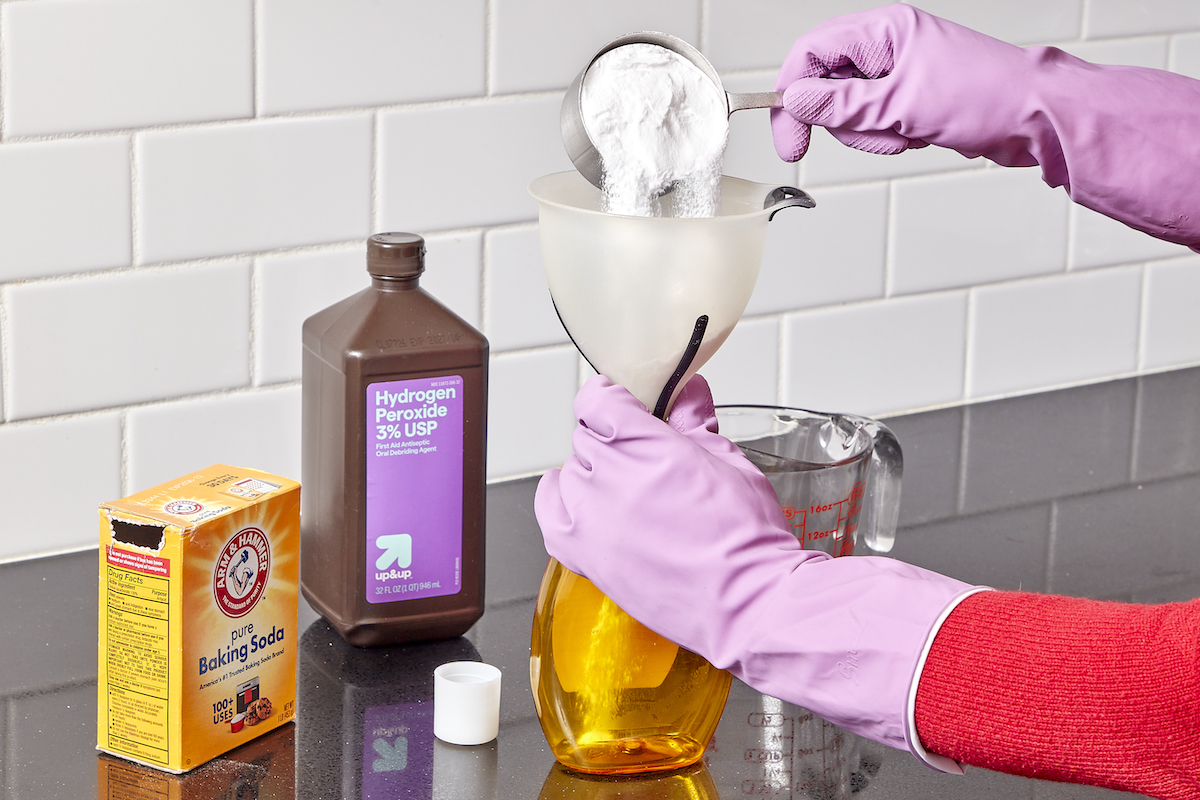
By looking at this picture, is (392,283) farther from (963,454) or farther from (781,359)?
(963,454)

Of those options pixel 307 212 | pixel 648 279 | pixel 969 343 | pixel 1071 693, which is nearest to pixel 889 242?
pixel 969 343

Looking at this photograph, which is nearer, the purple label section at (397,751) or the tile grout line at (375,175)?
the purple label section at (397,751)

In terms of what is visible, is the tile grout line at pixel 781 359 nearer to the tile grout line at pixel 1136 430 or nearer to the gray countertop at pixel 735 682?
the gray countertop at pixel 735 682

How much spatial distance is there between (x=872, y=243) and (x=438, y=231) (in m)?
0.44

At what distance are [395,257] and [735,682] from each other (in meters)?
0.35

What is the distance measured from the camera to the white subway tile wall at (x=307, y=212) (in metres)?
0.92

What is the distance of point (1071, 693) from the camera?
54 centimetres

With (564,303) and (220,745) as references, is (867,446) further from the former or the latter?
(220,745)

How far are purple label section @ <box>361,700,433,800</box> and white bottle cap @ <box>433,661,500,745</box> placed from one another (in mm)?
15

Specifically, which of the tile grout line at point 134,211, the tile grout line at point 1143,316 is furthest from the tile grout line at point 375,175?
the tile grout line at point 1143,316

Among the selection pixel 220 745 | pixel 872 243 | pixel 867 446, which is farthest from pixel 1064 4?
pixel 220 745

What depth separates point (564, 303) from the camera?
2.23ft

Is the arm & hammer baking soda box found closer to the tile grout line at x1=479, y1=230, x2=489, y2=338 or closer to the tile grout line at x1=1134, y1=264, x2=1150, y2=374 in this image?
the tile grout line at x1=479, y1=230, x2=489, y2=338

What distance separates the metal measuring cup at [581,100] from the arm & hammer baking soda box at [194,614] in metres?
0.24
